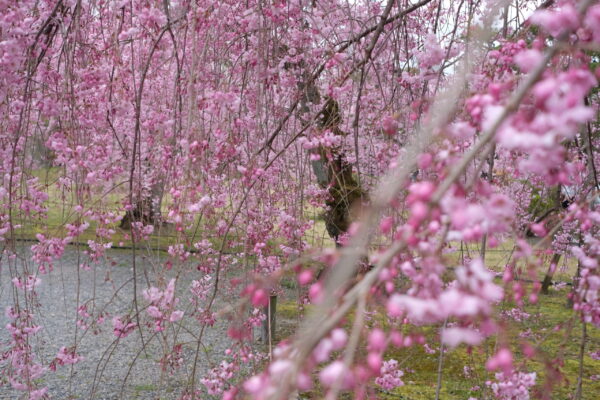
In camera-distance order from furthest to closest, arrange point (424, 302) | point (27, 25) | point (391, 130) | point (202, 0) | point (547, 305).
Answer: point (547, 305) → point (202, 0) → point (27, 25) → point (391, 130) → point (424, 302)

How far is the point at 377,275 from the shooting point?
2.20ft

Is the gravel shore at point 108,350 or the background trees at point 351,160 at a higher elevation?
the background trees at point 351,160

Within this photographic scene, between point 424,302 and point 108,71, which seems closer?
point 424,302

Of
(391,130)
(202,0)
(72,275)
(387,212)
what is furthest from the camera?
(72,275)

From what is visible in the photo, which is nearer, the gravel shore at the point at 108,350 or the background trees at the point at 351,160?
the background trees at the point at 351,160

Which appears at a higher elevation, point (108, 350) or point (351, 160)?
point (351, 160)

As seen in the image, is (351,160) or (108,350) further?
(351,160)

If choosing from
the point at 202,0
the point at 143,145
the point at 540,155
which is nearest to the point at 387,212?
the point at 202,0

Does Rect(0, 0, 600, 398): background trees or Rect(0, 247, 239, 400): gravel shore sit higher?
Rect(0, 0, 600, 398): background trees

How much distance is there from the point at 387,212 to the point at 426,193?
2.13 meters

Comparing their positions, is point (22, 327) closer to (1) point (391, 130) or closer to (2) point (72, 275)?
(1) point (391, 130)

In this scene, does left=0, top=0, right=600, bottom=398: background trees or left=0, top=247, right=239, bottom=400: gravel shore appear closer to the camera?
left=0, top=0, right=600, bottom=398: background trees

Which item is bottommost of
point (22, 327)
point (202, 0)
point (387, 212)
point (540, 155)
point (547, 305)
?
point (547, 305)

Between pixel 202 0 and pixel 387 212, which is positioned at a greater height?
pixel 202 0
